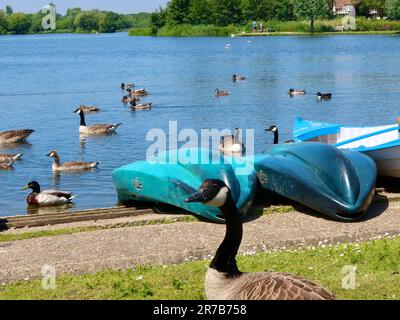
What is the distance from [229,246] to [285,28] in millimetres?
143942

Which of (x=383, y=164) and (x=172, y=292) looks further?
(x=383, y=164)

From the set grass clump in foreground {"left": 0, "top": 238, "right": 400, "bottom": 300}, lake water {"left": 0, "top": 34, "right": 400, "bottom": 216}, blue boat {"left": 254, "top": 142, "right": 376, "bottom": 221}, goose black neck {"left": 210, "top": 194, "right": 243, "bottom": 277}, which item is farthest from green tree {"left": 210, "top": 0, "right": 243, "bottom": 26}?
goose black neck {"left": 210, "top": 194, "right": 243, "bottom": 277}

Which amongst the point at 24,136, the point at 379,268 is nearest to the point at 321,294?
the point at 379,268

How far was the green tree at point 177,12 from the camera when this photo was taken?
168375 mm

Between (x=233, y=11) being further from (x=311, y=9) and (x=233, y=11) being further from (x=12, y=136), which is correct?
(x=12, y=136)

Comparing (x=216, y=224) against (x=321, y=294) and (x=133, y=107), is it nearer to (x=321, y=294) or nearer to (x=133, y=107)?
(x=321, y=294)

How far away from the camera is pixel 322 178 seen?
16484 millimetres

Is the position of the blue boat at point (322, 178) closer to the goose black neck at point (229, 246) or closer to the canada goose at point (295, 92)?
the goose black neck at point (229, 246)

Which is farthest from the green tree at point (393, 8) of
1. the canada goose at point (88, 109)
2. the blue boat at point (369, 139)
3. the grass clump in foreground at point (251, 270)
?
the grass clump in foreground at point (251, 270)

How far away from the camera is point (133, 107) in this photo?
42.2 m

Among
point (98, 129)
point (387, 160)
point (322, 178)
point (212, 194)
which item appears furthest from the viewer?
point (98, 129)

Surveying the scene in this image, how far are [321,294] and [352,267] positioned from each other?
162 inches

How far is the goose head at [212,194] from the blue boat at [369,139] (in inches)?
456

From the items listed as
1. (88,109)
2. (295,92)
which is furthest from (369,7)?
(88,109)
